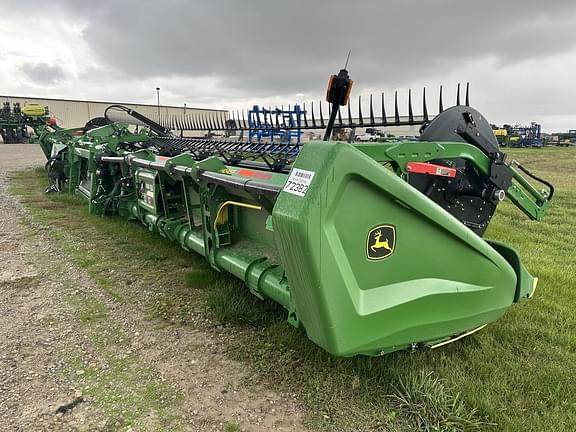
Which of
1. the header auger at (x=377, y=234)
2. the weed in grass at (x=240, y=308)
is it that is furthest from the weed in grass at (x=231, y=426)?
the weed in grass at (x=240, y=308)

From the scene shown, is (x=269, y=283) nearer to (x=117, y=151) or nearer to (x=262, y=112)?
(x=117, y=151)

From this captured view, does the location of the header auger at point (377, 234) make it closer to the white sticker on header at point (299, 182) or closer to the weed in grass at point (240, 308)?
the white sticker on header at point (299, 182)

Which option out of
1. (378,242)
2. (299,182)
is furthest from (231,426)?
(299,182)

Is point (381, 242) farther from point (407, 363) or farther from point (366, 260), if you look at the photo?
point (407, 363)

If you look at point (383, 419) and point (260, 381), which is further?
point (260, 381)

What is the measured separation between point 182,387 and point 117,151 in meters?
4.28

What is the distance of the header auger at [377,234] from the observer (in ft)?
5.63

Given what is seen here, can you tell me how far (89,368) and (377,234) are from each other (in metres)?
1.90

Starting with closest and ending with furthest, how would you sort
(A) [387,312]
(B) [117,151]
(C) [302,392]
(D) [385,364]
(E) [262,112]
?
(A) [387,312]
(C) [302,392]
(D) [385,364]
(B) [117,151]
(E) [262,112]

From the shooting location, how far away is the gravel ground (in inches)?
84.4

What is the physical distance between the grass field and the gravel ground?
148 millimetres

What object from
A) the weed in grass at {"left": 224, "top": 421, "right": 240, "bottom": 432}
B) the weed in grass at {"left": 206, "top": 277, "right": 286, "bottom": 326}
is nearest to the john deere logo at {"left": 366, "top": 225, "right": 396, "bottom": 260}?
the weed in grass at {"left": 224, "top": 421, "right": 240, "bottom": 432}

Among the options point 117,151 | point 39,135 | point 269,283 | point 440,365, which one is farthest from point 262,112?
point 39,135

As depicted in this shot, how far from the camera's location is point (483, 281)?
221cm
